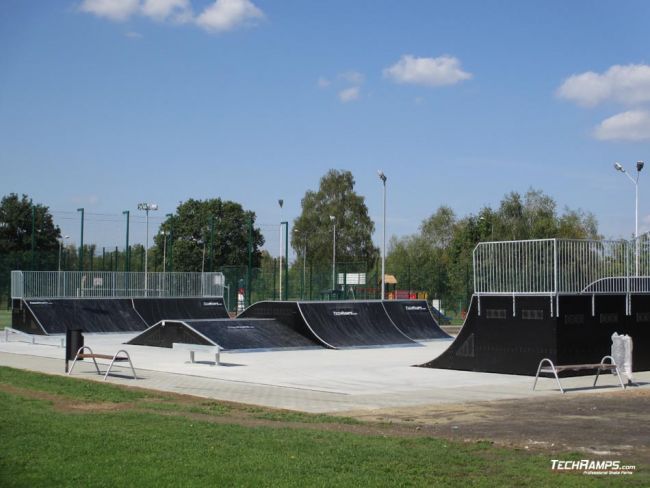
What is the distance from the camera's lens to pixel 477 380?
671 inches

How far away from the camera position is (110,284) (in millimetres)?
35031

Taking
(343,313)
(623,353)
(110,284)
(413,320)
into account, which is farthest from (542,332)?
(110,284)

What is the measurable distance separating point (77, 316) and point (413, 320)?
12.7 meters

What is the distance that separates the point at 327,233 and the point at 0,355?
6068cm

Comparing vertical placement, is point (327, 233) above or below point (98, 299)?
above

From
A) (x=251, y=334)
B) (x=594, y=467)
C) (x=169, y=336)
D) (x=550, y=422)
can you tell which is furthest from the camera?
(x=251, y=334)

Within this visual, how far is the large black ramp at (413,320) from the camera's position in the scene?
30.1m

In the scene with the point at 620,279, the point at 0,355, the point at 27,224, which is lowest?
the point at 0,355

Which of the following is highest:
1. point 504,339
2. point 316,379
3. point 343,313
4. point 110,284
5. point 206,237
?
point 206,237

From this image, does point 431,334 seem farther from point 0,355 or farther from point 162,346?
point 0,355

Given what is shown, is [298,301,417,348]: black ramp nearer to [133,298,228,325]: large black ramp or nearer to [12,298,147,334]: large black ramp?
[133,298,228,325]: large black ramp

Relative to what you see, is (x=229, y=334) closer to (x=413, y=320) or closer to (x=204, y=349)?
(x=204, y=349)

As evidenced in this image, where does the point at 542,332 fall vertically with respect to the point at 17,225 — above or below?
below

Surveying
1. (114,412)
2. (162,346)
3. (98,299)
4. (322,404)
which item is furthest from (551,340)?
(98,299)
